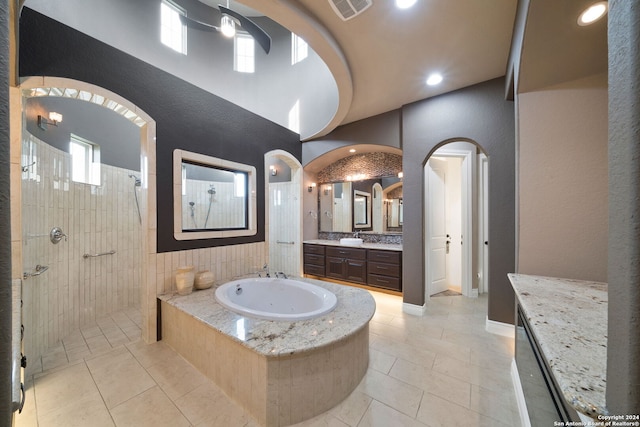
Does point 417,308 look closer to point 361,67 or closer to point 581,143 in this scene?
point 581,143

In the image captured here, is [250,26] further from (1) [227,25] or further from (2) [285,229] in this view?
(2) [285,229]

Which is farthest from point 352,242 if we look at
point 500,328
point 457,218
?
point 500,328

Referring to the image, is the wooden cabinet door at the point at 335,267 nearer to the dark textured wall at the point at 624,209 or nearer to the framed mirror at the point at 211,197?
the framed mirror at the point at 211,197

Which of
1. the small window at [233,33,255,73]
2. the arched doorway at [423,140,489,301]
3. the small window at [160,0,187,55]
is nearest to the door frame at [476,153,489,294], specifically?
the arched doorway at [423,140,489,301]

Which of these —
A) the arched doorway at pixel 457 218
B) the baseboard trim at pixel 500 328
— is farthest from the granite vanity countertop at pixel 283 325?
the arched doorway at pixel 457 218

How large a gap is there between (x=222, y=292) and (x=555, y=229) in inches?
112

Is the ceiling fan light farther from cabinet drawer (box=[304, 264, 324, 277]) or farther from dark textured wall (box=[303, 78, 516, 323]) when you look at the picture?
cabinet drawer (box=[304, 264, 324, 277])

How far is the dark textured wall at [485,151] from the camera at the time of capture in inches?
98.0

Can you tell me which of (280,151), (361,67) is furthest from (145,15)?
(361,67)

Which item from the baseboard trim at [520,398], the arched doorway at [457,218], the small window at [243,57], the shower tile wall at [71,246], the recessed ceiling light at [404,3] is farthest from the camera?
the small window at [243,57]

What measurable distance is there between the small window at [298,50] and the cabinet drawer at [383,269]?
370cm

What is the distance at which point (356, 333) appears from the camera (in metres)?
1.68

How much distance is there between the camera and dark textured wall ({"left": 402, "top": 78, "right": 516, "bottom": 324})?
2490mm

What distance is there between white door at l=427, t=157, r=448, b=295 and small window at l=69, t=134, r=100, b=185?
183 inches
